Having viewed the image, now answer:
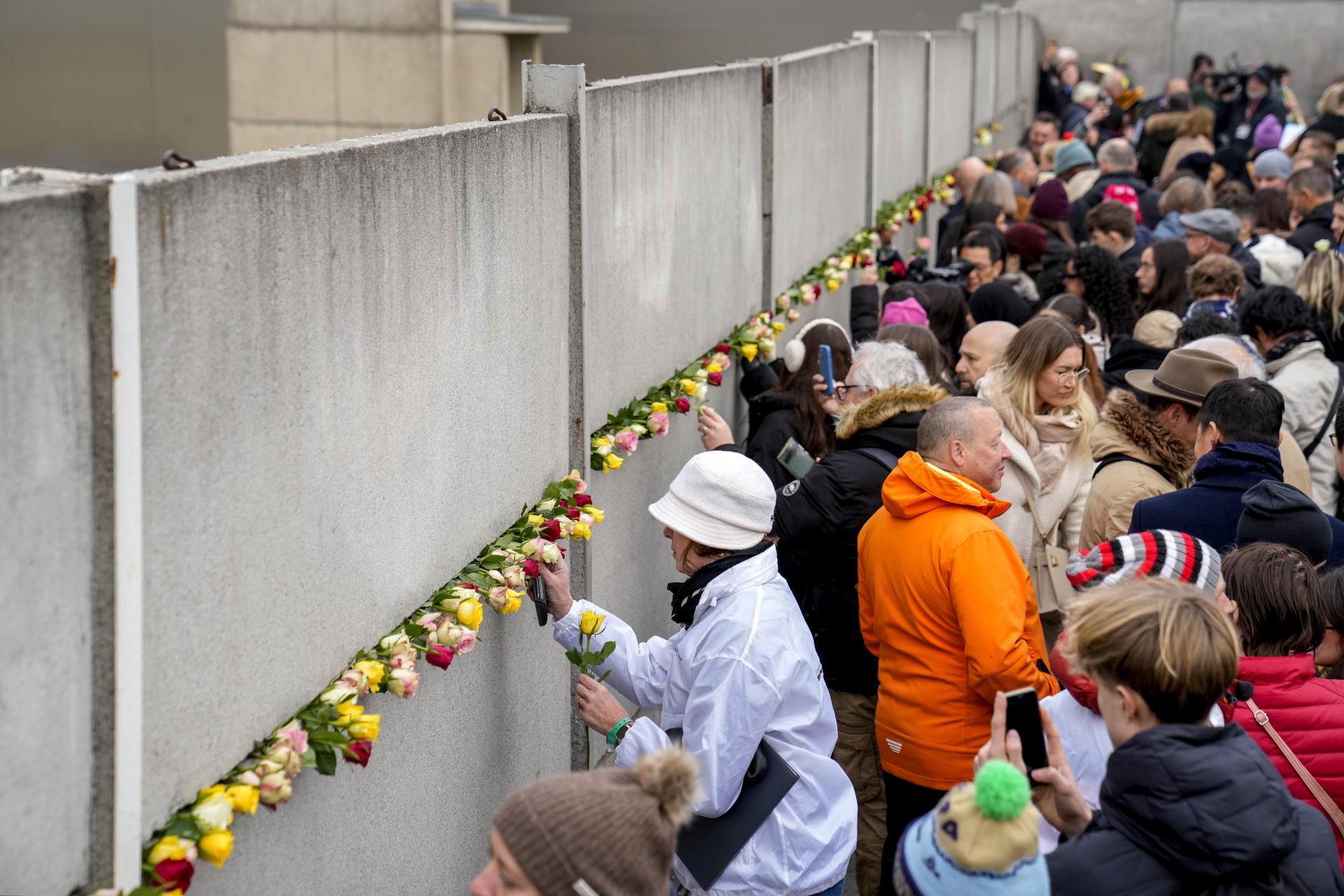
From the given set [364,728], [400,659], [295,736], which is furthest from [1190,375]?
[295,736]

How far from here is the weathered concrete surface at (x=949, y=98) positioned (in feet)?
45.6

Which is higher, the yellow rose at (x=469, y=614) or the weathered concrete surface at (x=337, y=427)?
the weathered concrete surface at (x=337, y=427)

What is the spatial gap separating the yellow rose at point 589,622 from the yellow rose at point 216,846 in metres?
1.70

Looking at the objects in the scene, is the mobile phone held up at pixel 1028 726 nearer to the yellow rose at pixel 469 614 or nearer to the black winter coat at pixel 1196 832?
the black winter coat at pixel 1196 832

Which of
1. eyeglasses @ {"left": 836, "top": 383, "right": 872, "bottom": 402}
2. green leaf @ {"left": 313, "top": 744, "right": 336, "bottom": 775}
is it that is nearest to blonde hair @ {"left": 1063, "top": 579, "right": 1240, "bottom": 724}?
green leaf @ {"left": 313, "top": 744, "right": 336, "bottom": 775}

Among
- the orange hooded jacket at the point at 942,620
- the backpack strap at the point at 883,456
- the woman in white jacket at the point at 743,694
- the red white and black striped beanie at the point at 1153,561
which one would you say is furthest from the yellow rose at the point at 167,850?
the backpack strap at the point at 883,456

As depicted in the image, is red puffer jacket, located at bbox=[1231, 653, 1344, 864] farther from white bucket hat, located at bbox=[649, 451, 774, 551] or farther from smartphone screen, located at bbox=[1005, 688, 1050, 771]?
white bucket hat, located at bbox=[649, 451, 774, 551]

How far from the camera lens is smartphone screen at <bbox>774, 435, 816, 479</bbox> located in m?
5.18

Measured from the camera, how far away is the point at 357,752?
2738mm

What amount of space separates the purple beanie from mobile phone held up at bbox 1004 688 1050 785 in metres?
4.54

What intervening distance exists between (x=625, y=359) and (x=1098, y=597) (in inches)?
102

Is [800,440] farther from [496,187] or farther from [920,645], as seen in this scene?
[496,187]

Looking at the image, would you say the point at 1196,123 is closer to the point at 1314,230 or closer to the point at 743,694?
the point at 1314,230

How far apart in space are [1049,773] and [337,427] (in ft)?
5.27
